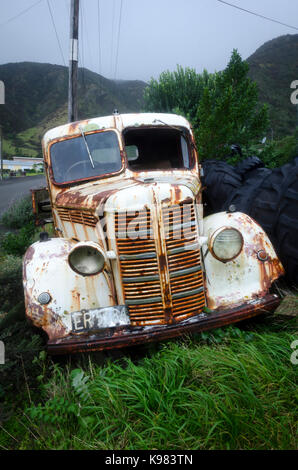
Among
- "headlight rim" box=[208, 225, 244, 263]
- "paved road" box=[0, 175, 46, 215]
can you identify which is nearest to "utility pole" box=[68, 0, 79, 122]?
"paved road" box=[0, 175, 46, 215]

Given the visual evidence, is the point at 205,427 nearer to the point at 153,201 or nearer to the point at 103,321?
the point at 103,321

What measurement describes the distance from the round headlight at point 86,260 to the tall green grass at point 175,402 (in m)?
0.70

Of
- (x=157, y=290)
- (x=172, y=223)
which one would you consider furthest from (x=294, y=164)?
(x=157, y=290)

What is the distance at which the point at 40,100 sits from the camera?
157750 millimetres

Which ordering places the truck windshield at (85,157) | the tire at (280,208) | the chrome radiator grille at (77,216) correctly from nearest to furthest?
1. the chrome radiator grille at (77,216)
2. the tire at (280,208)
3. the truck windshield at (85,157)

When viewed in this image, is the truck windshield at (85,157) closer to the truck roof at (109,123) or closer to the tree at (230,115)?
the truck roof at (109,123)

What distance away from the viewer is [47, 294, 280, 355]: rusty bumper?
7.31 feet

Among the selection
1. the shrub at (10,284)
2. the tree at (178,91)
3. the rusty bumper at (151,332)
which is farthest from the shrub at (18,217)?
the tree at (178,91)

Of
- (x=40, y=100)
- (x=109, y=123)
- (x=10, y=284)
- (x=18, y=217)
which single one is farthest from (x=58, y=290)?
(x=40, y=100)

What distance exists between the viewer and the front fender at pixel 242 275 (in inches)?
104

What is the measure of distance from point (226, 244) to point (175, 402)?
49.1 inches

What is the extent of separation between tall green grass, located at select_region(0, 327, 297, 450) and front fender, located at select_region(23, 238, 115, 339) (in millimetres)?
339

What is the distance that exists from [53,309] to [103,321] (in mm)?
391

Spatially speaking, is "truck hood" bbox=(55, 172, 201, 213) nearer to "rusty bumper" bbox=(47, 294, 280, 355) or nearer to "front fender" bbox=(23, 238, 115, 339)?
"front fender" bbox=(23, 238, 115, 339)
